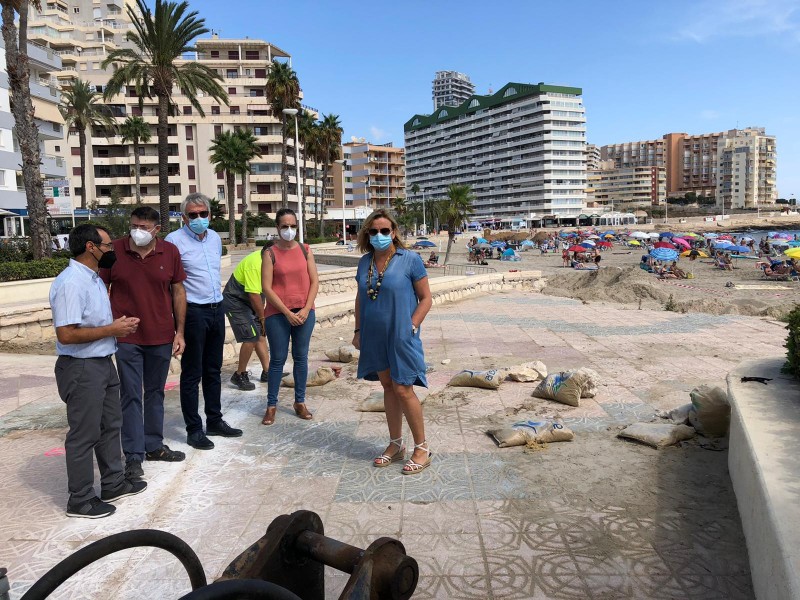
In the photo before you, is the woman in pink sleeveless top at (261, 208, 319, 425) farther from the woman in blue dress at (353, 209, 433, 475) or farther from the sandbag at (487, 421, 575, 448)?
the sandbag at (487, 421, 575, 448)

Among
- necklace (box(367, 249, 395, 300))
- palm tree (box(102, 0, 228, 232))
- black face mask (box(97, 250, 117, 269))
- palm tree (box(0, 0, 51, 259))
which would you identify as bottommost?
necklace (box(367, 249, 395, 300))

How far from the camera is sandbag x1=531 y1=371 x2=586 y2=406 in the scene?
5.30 metres

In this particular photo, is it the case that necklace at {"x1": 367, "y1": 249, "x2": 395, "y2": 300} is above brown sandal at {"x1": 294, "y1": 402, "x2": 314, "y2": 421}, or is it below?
above

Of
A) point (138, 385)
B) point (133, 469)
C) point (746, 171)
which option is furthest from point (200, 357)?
point (746, 171)

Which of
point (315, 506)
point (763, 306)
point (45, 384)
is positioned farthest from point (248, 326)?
point (763, 306)

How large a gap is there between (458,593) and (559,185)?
143m

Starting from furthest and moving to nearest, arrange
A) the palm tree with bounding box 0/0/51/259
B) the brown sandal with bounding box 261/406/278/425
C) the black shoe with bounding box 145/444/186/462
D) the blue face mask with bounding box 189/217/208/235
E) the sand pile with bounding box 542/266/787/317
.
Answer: the palm tree with bounding box 0/0/51/259
the sand pile with bounding box 542/266/787/317
the brown sandal with bounding box 261/406/278/425
the blue face mask with bounding box 189/217/208/235
the black shoe with bounding box 145/444/186/462

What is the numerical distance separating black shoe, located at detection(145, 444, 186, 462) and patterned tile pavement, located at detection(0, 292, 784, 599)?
0.08 m

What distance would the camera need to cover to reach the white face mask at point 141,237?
3672 mm

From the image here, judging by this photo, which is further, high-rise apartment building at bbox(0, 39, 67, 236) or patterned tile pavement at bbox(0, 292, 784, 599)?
high-rise apartment building at bbox(0, 39, 67, 236)

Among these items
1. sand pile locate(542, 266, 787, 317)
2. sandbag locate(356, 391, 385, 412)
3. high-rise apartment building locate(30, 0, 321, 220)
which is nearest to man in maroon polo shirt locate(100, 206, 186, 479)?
sandbag locate(356, 391, 385, 412)

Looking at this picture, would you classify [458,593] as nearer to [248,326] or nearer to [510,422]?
[510,422]

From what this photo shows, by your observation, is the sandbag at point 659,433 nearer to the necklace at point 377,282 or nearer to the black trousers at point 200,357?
the necklace at point 377,282

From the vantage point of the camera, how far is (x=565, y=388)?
17.5 feet
